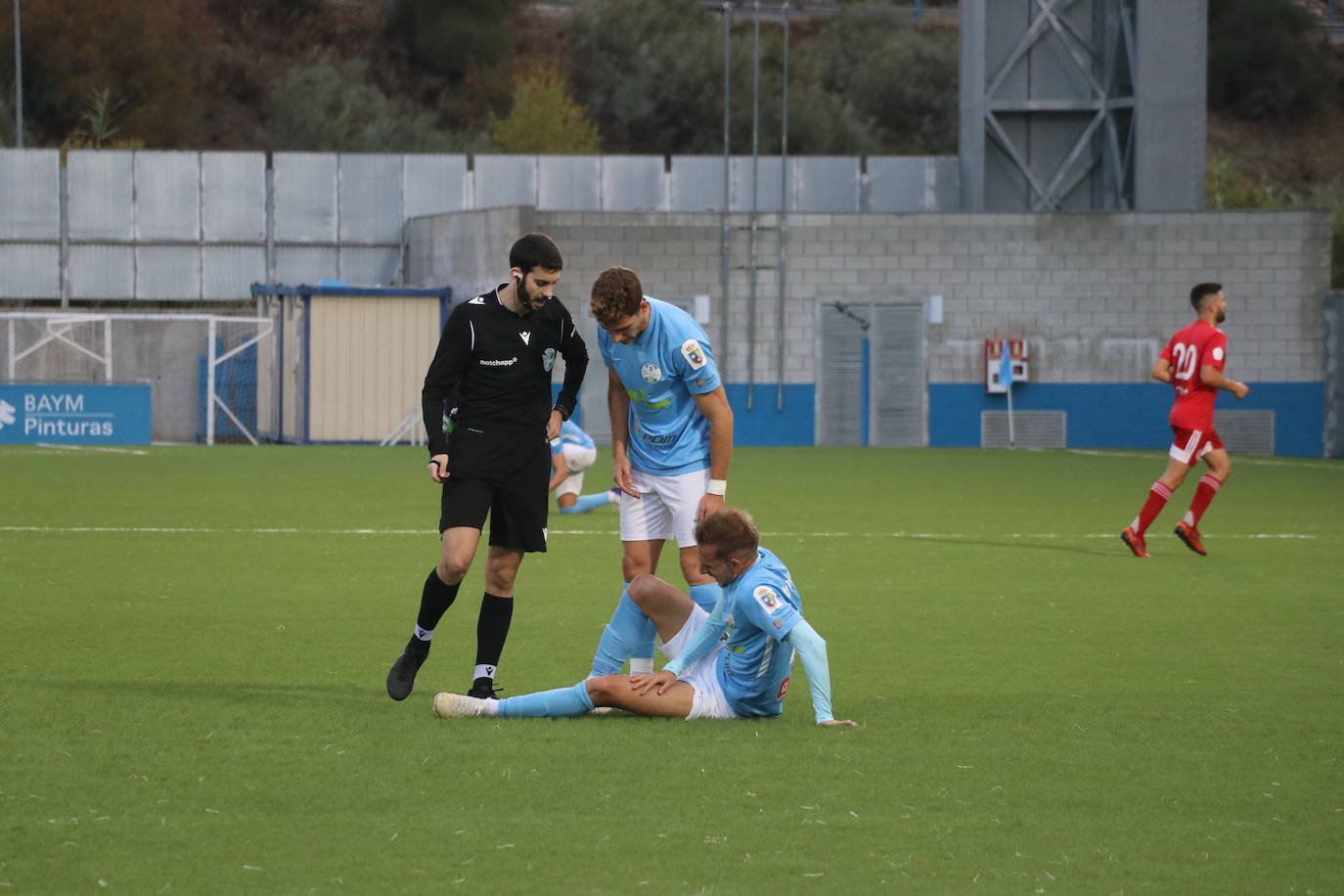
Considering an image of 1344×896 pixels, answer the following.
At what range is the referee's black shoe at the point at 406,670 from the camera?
762 cm

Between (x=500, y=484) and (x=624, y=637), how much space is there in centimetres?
80

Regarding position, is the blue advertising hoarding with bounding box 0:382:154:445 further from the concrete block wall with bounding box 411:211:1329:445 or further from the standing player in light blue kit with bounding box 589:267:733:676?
the standing player in light blue kit with bounding box 589:267:733:676

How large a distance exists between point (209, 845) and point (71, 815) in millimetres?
594

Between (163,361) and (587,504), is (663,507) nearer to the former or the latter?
(587,504)

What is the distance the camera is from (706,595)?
315 inches

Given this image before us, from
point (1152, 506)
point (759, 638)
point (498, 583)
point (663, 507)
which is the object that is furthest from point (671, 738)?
point (1152, 506)

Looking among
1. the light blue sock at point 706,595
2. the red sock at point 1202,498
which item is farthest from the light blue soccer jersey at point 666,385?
the red sock at point 1202,498

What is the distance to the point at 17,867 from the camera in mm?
5137

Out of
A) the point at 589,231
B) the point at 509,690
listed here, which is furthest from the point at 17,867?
the point at 589,231

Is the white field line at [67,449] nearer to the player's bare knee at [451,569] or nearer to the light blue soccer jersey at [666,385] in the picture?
the light blue soccer jersey at [666,385]

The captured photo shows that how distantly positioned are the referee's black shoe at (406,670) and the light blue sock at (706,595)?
1.15 meters

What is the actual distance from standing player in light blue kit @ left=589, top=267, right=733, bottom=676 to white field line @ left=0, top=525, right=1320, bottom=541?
725cm

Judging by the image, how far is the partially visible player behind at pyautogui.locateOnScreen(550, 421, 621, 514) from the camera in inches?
673

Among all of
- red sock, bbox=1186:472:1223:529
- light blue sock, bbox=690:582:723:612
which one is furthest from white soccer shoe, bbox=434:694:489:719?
red sock, bbox=1186:472:1223:529
